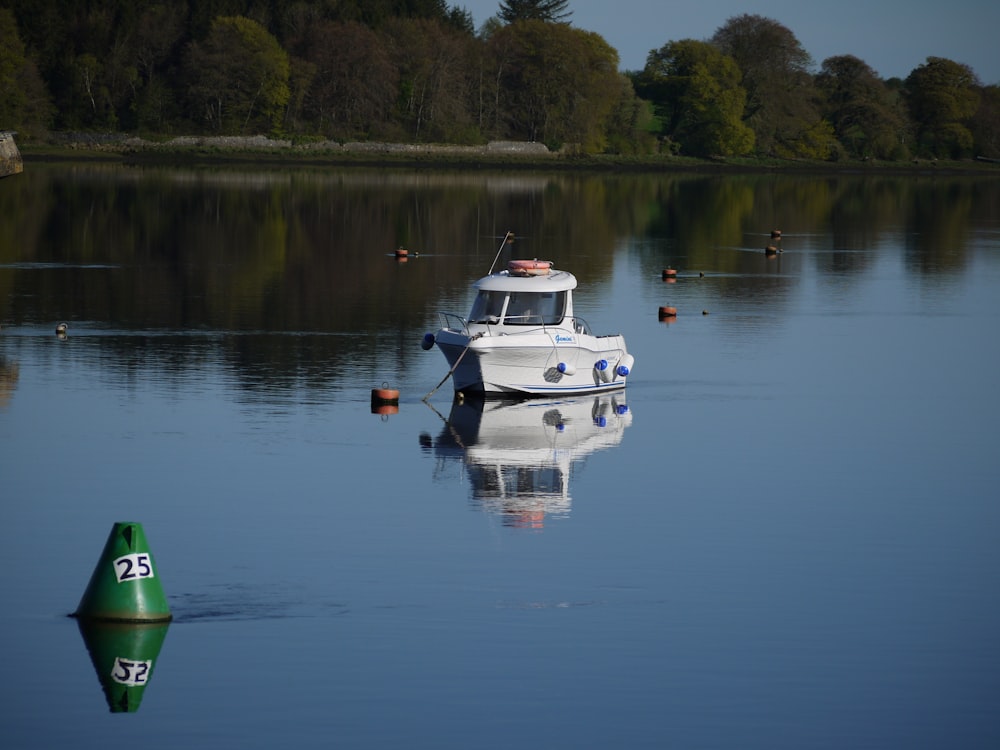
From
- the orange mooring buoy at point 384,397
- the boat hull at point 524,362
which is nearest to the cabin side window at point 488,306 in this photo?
the boat hull at point 524,362

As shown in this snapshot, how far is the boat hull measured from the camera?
4019cm

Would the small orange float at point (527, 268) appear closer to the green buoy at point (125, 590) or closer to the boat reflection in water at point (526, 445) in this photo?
the boat reflection in water at point (526, 445)

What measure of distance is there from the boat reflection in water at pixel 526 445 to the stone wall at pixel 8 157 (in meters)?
22.7

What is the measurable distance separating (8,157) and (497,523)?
1335 inches

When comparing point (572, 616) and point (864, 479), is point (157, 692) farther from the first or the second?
point (864, 479)

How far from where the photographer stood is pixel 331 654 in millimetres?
21047

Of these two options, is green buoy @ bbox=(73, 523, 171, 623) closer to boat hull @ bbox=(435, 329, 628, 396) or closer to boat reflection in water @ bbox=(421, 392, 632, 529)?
boat reflection in water @ bbox=(421, 392, 632, 529)

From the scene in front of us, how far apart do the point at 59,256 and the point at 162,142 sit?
118761 millimetres

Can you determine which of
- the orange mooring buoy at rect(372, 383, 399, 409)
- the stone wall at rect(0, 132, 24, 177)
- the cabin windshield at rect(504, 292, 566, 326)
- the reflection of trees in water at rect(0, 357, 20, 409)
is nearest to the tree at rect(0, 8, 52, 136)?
the stone wall at rect(0, 132, 24, 177)

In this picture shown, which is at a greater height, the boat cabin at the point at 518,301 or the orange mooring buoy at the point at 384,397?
the boat cabin at the point at 518,301

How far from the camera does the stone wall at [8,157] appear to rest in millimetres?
55938

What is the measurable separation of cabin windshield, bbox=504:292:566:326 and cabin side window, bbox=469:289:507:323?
0.23 metres

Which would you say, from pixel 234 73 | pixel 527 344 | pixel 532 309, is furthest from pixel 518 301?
pixel 234 73

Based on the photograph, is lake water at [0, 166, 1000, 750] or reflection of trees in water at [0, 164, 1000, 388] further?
reflection of trees in water at [0, 164, 1000, 388]
